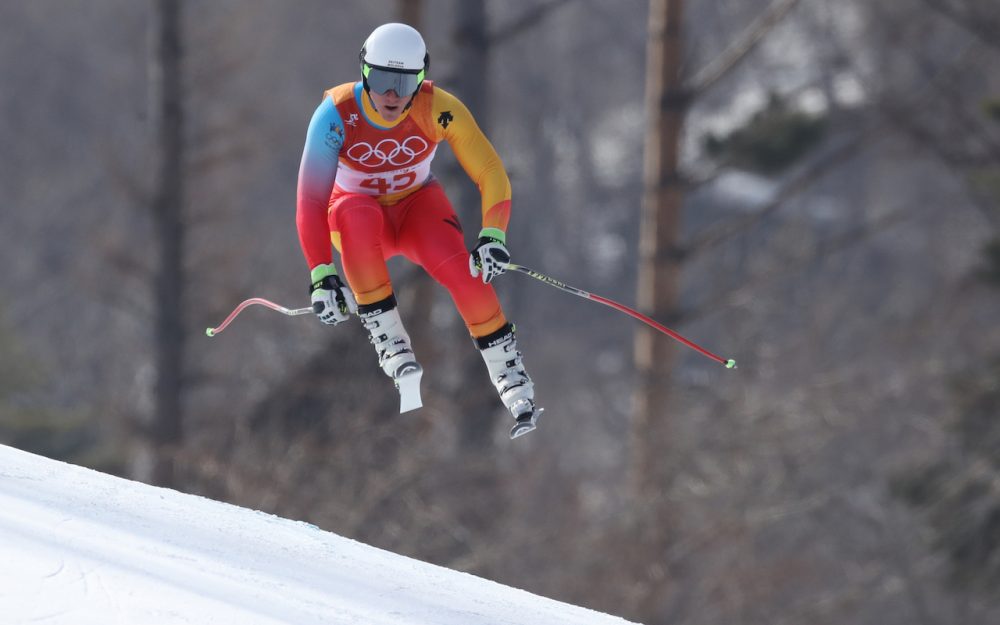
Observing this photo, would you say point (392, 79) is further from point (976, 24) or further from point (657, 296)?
point (976, 24)

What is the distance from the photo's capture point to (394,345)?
6395mm

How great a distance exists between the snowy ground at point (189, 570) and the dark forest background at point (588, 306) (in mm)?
6721

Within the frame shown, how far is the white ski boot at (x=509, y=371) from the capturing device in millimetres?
6426

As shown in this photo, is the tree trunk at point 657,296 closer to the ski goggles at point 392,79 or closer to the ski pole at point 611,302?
the ski pole at point 611,302

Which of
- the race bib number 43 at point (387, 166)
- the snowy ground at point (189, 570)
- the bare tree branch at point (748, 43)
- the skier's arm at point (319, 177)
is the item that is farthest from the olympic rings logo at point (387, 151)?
the bare tree branch at point (748, 43)

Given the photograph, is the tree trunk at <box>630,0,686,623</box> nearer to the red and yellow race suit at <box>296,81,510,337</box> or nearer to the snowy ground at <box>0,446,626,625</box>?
the red and yellow race suit at <box>296,81,510,337</box>

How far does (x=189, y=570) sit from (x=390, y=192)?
202cm

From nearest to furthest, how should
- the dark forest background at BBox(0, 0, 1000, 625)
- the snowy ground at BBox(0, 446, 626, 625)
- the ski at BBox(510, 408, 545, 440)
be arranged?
the snowy ground at BBox(0, 446, 626, 625) → the ski at BBox(510, 408, 545, 440) → the dark forest background at BBox(0, 0, 1000, 625)

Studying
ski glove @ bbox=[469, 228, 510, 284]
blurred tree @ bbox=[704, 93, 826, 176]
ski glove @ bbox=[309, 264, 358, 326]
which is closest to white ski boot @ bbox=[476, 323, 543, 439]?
ski glove @ bbox=[469, 228, 510, 284]

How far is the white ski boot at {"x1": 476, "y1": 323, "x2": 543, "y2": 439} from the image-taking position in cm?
643

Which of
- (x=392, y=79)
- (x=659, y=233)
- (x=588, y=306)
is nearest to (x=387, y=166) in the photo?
(x=392, y=79)

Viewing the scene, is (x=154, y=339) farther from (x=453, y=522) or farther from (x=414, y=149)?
(x=414, y=149)

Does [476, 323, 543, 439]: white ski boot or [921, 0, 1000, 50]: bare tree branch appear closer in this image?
[476, 323, 543, 439]: white ski boot

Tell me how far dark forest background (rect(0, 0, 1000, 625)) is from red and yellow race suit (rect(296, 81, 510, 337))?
6.88m
